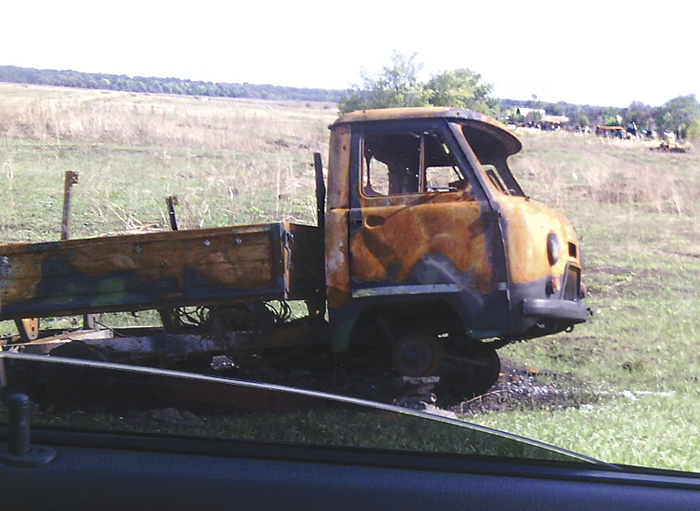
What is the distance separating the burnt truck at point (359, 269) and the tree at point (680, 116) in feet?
86.6

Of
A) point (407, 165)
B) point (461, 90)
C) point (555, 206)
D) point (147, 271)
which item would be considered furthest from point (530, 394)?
point (461, 90)

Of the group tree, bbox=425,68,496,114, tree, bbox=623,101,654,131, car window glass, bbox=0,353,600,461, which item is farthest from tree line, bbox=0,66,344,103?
car window glass, bbox=0,353,600,461

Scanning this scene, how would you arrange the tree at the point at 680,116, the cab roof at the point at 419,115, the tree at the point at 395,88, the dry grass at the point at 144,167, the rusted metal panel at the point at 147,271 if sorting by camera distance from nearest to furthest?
the rusted metal panel at the point at 147,271 < the cab roof at the point at 419,115 < the dry grass at the point at 144,167 < the tree at the point at 395,88 < the tree at the point at 680,116

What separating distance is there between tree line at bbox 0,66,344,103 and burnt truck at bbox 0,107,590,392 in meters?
28.9

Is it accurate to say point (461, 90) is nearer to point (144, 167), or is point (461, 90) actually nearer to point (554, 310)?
point (144, 167)

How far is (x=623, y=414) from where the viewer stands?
18.5ft

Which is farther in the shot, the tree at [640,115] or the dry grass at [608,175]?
the tree at [640,115]

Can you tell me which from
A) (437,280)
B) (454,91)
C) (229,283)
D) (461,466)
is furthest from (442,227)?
(454,91)

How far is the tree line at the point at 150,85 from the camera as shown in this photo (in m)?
37.4

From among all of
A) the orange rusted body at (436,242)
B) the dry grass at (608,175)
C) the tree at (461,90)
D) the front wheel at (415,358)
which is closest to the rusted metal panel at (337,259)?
the orange rusted body at (436,242)

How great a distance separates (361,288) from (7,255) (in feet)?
7.68

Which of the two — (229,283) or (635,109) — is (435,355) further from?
(635,109)

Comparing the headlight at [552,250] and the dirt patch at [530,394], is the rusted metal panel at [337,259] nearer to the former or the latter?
the dirt patch at [530,394]

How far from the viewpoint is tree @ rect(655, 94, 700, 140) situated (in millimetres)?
30506
